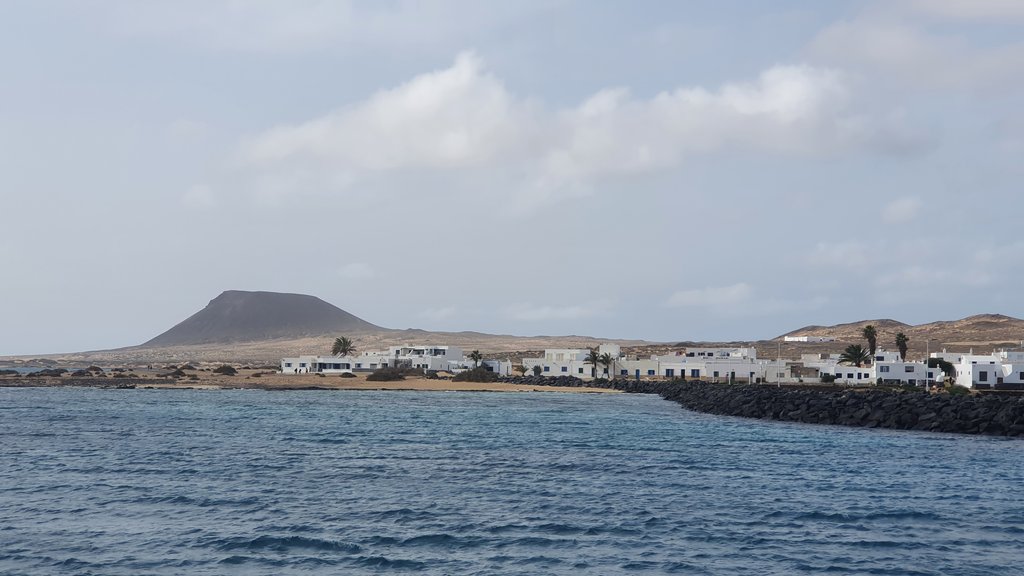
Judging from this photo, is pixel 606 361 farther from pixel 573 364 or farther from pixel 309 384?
pixel 309 384

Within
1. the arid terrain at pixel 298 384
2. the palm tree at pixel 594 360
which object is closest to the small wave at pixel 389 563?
the arid terrain at pixel 298 384

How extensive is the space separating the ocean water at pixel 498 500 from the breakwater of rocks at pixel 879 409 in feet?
18.3

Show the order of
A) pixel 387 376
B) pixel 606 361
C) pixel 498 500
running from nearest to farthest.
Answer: pixel 498 500, pixel 387 376, pixel 606 361

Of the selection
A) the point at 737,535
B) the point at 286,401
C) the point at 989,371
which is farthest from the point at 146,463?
the point at 989,371

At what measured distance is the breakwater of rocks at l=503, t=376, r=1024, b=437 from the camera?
6159cm

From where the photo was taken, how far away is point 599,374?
138m

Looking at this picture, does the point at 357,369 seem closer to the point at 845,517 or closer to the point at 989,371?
the point at 989,371

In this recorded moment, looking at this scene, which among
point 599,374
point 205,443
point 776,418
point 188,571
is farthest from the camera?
point 599,374

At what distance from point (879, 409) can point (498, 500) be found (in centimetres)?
4700

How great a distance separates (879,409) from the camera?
68.0m

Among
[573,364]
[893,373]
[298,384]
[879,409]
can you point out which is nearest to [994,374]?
[893,373]

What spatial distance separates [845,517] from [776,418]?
1802 inches

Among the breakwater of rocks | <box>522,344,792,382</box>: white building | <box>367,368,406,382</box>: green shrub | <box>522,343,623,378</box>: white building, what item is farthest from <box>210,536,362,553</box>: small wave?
<box>522,343,623,378</box>: white building

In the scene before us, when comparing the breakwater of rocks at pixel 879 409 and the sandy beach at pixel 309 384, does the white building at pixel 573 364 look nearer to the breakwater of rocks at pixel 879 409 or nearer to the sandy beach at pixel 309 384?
the sandy beach at pixel 309 384
